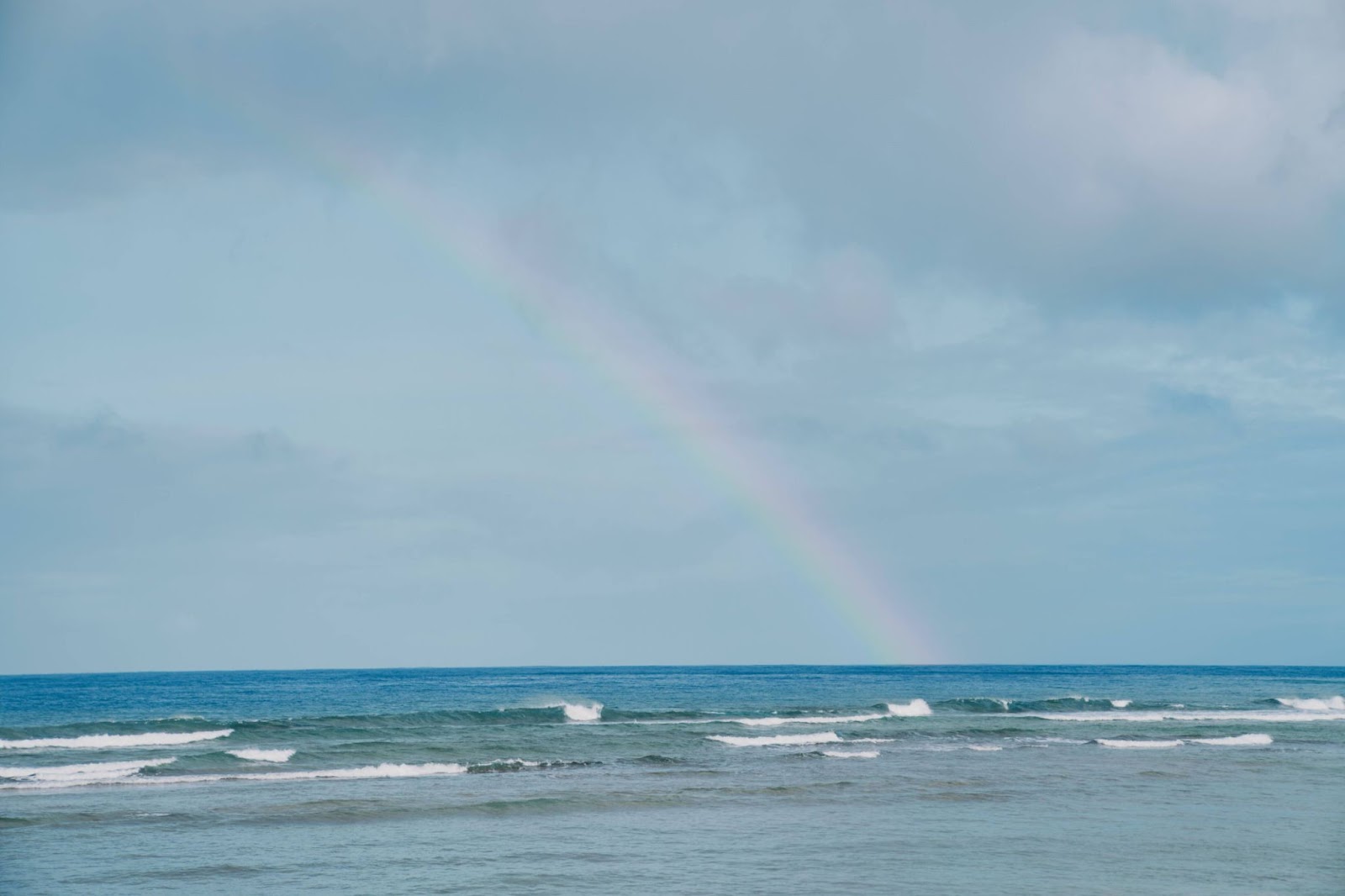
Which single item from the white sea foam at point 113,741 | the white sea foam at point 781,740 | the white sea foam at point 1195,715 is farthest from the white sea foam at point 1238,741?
the white sea foam at point 113,741

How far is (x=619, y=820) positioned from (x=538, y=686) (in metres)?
70.3

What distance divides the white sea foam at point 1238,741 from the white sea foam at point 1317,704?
22.5 metres

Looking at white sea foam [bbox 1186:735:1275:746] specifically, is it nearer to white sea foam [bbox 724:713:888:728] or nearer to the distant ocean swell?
the distant ocean swell

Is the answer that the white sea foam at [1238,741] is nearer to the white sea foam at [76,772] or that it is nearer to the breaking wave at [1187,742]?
the breaking wave at [1187,742]

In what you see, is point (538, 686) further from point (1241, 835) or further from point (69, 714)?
point (1241, 835)

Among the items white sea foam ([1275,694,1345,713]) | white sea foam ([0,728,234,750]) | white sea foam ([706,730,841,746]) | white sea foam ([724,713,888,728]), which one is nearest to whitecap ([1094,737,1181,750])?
white sea foam ([706,730,841,746])

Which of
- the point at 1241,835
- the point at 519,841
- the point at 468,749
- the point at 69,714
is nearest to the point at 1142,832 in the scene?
the point at 1241,835

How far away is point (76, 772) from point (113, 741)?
9.32m

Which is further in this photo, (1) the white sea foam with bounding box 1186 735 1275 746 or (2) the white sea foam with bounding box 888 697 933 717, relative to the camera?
(2) the white sea foam with bounding box 888 697 933 717

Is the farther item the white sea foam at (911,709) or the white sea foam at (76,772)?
the white sea foam at (911,709)

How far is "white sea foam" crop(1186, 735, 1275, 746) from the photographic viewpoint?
39000mm

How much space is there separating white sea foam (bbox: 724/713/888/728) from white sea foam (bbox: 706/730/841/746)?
154 inches

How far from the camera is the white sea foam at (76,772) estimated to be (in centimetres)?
2938

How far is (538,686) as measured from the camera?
3610 inches
